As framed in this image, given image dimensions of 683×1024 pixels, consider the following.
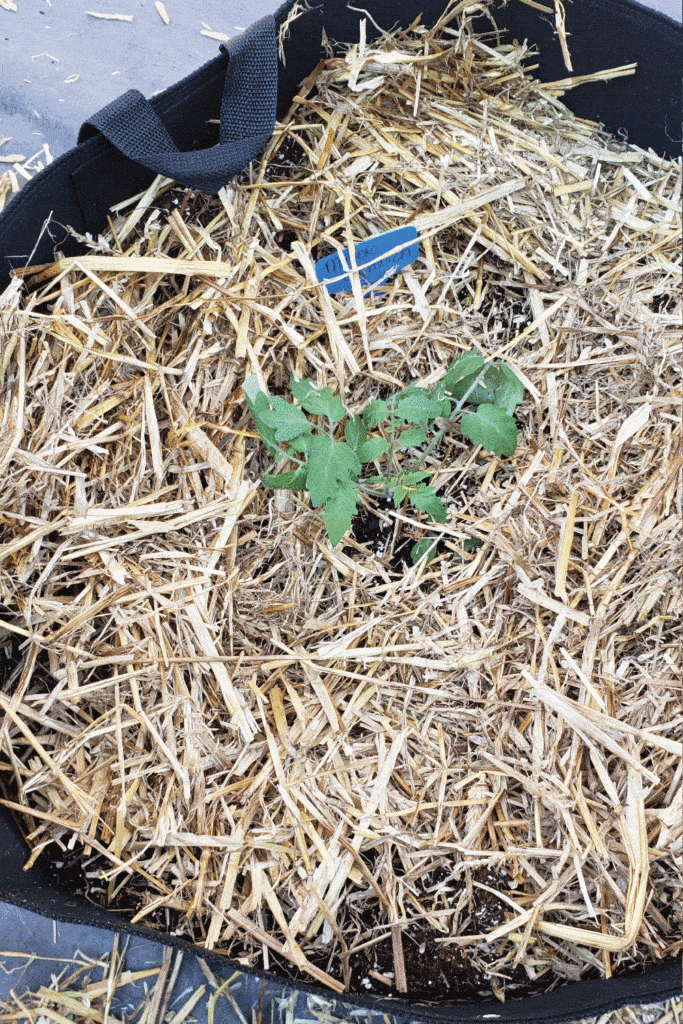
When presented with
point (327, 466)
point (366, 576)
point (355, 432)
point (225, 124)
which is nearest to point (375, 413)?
point (355, 432)

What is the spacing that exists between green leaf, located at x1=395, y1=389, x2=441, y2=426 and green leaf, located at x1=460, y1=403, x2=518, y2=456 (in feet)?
0.18

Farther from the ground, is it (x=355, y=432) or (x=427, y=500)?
(x=355, y=432)

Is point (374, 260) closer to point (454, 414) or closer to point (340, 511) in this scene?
point (454, 414)

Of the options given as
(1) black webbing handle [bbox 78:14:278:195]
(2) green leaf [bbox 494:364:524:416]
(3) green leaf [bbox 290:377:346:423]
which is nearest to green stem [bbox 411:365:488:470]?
(2) green leaf [bbox 494:364:524:416]

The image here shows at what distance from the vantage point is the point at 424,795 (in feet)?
3.47

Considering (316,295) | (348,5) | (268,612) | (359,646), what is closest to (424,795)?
(359,646)

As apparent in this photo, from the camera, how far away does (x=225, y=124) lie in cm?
115

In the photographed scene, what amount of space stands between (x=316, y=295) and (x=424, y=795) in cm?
82

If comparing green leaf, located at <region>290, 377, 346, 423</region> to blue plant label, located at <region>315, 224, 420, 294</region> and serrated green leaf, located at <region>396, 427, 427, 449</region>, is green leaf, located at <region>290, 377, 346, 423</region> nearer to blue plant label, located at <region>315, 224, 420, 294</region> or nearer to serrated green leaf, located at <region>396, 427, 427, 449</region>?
serrated green leaf, located at <region>396, 427, 427, 449</region>

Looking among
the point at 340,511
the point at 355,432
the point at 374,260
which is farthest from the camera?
the point at 374,260

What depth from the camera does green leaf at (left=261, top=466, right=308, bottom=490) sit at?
105 centimetres

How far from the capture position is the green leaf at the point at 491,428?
1062 mm

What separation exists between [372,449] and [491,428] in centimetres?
18

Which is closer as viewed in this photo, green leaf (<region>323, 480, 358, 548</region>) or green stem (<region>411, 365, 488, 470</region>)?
green leaf (<region>323, 480, 358, 548</region>)
